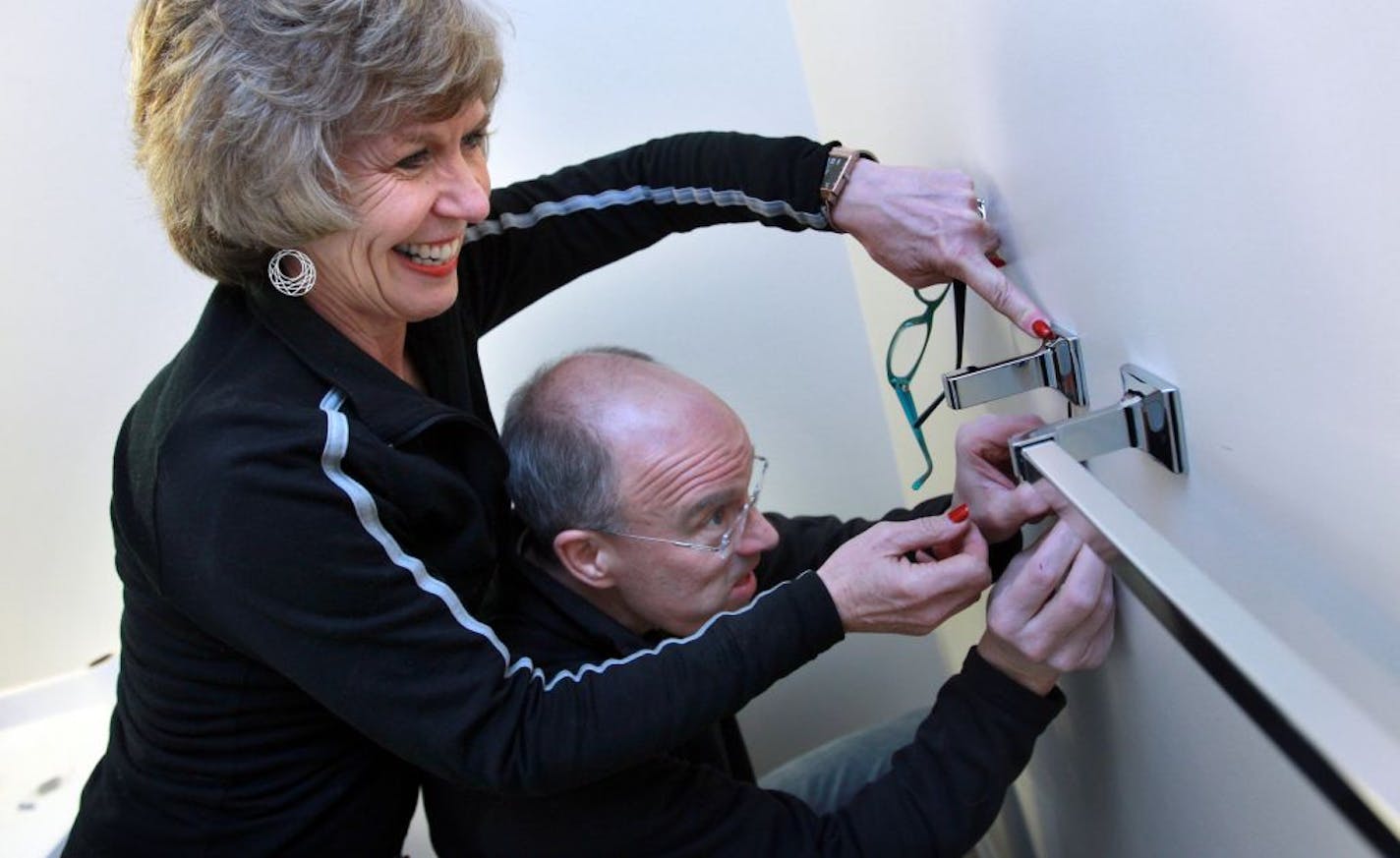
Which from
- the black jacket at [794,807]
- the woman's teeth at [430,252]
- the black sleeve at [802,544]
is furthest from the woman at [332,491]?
the black sleeve at [802,544]

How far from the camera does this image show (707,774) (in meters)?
0.98

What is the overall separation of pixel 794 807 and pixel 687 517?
0.27 metres

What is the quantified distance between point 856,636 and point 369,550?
1.07 m

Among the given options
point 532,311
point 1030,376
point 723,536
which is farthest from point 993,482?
point 532,311

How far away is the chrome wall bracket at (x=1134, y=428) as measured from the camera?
0.66 meters

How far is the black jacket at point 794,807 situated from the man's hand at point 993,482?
0.12 m

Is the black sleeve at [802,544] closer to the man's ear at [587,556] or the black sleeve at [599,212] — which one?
the man's ear at [587,556]

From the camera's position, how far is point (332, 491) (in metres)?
0.76

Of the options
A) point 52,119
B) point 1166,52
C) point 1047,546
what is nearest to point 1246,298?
point 1166,52

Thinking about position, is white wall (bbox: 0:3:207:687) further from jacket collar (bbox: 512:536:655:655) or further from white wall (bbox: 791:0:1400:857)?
white wall (bbox: 791:0:1400:857)

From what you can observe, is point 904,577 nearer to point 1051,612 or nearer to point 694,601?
point 1051,612

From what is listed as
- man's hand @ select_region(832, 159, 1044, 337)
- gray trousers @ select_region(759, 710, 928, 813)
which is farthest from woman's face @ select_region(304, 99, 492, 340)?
gray trousers @ select_region(759, 710, 928, 813)

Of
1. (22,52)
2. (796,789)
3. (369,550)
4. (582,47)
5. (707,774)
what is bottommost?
(796,789)

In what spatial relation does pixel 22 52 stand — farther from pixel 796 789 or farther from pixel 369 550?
pixel 796 789
